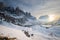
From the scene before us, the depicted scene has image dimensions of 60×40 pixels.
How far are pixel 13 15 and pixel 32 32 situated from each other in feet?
1.86

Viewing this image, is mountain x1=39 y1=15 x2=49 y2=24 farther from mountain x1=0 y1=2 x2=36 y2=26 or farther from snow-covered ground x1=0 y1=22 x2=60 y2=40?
mountain x1=0 y1=2 x2=36 y2=26

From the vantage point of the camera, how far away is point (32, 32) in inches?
102

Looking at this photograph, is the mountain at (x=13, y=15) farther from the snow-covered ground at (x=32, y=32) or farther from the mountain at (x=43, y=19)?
the mountain at (x=43, y=19)

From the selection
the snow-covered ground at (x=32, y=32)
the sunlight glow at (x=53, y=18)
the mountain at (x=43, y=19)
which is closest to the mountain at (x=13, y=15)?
the snow-covered ground at (x=32, y=32)

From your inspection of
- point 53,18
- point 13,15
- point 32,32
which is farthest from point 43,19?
point 13,15

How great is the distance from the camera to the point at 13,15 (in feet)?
8.35

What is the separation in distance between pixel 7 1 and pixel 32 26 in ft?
2.63

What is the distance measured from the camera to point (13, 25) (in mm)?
2514

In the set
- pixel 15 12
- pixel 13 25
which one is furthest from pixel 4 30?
pixel 15 12

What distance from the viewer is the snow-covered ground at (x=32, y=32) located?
95.7 inches

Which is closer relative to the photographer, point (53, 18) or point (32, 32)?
point (32, 32)

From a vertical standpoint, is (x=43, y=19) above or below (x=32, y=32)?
above

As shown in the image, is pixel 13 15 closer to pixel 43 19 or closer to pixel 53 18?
pixel 43 19

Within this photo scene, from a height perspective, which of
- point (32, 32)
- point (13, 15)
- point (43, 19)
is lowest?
point (32, 32)
